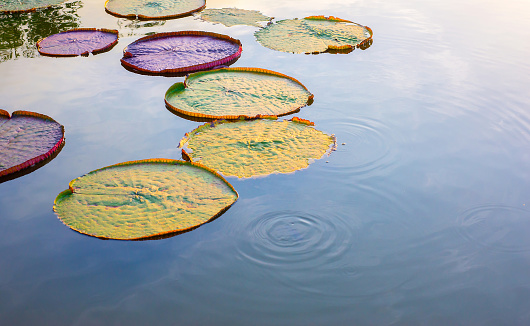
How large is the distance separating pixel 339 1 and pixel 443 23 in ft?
5.16

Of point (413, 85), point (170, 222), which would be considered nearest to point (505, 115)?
point (413, 85)

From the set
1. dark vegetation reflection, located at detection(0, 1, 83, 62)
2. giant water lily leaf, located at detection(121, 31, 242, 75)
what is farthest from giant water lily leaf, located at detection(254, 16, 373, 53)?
dark vegetation reflection, located at detection(0, 1, 83, 62)

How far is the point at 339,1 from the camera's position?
21.2 ft

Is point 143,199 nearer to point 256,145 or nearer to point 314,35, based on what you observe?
→ point 256,145

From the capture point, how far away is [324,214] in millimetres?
2543

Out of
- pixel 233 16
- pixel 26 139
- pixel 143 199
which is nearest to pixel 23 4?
pixel 233 16

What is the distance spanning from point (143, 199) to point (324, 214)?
104cm

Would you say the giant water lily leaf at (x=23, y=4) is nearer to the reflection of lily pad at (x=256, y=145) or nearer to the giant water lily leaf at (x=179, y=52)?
the giant water lily leaf at (x=179, y=52)

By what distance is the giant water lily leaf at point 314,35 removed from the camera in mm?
4805

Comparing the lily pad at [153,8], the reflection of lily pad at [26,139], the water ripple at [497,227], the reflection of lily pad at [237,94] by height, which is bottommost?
the reflection of lily pad at [26,139]

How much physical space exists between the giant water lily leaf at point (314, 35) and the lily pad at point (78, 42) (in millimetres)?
1643

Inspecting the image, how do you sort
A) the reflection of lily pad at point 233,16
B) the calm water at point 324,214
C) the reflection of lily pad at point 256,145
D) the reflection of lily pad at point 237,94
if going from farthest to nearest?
the reflection of lily pad at point 233,16 → the reflection of lily pad at point 237,94 → the reflection of lily pad at point 256,145 → the calm water at point 324,214

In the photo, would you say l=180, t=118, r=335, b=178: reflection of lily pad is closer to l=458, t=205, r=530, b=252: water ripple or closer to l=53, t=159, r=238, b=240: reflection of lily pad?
l=53, t=159, r=238, b=240: reflection of lily pad

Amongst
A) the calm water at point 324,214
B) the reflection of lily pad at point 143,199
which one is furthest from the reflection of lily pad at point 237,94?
the reflection of lily pad at point 143,199
